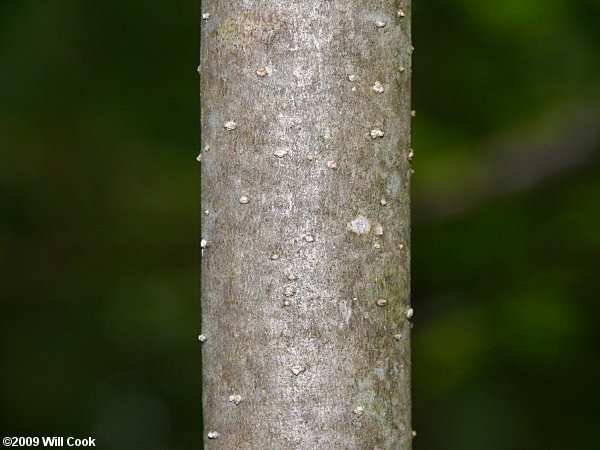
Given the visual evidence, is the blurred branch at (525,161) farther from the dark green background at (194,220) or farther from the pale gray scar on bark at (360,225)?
the pale gray scar on bark at (360,225)

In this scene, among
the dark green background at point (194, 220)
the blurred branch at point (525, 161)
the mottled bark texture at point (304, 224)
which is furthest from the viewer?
the dark green background at point (194, 220)

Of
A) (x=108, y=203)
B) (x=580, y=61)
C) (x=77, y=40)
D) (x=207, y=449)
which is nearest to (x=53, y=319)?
(x=108, y=203)

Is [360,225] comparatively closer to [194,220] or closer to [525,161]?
[525,161]

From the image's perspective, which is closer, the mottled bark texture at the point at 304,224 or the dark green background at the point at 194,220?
the mottled bark texture at the point at 304,224

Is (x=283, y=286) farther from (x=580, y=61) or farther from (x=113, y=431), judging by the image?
(x=113, y=431)

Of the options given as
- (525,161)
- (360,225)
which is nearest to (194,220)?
(525,161)

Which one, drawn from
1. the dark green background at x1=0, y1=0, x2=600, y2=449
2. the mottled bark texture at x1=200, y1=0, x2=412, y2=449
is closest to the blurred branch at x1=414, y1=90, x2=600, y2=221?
the dark green background at x1=0, y1=0, x2=600, y2=449

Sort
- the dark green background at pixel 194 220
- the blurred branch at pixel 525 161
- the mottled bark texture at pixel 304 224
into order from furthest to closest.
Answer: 1. the dark green background at pixel 194 220
2. the blurred branch at pixel 525 161
3. the mottled bark texture at pixel 304 224

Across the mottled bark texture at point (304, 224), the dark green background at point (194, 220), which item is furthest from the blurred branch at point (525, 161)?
the mottled bark texture at point (304, 224)
